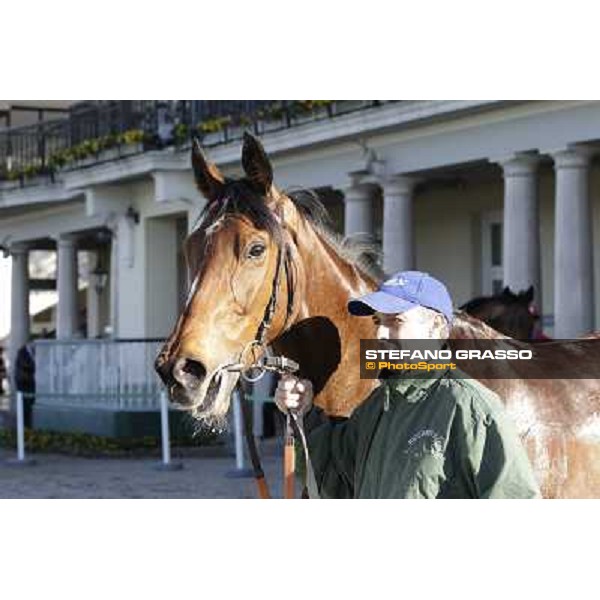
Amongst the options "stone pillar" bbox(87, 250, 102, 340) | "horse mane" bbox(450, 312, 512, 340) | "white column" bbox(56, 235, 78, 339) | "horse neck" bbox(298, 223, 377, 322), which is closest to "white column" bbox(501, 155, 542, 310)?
"horse mane" bbox(450, 312, 512, 340)

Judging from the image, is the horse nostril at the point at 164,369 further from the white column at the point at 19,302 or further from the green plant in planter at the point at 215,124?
the white column at the point at 19,302

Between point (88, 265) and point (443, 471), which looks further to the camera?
point (88, 265)

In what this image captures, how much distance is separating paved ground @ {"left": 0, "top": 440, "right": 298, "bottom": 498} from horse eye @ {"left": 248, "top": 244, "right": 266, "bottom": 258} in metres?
7.73

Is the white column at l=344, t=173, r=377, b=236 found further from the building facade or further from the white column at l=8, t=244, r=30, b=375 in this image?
the white column at l=8, t=244, r=30, b=375

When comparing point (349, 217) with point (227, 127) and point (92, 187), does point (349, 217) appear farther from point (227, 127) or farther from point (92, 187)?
point (92, 187)

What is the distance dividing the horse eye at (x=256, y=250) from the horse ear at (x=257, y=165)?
176mm

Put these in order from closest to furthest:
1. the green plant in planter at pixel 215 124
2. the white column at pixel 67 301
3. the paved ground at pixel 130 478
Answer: the paved ground at pixel 130 478 < the green plant in planter at pixel 215 124 < the white column at pixel 67 301

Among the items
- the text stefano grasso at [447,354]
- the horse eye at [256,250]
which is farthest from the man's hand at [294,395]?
the horse eye at [256,250]

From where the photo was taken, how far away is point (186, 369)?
3.73m

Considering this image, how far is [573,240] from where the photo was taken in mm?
12766

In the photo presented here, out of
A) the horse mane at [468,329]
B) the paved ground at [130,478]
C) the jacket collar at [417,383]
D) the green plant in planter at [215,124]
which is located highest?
the green plant in planter at [215,124]

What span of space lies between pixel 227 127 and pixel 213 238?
12.6m

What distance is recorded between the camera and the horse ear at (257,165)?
3.98 m

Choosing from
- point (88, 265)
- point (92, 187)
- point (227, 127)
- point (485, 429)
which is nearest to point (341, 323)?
point (485, 429)
